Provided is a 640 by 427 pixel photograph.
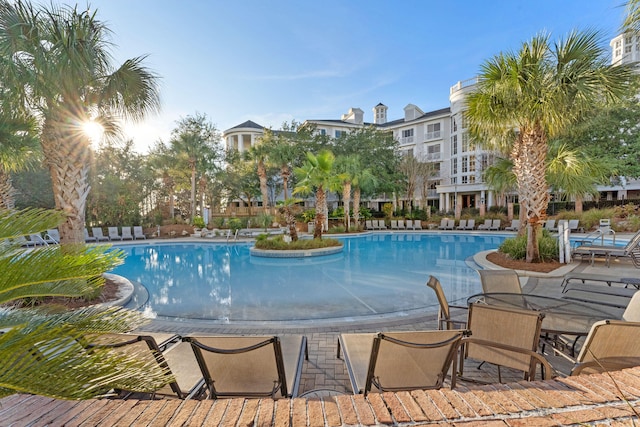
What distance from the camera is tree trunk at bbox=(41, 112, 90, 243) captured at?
6379 mm

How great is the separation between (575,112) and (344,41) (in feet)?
38.4

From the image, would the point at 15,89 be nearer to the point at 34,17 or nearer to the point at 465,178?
the point at 34,17

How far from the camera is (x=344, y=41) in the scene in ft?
52.5

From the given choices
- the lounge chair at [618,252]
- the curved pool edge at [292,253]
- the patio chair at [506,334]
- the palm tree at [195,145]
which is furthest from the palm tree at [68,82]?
the palm tree at [195,145]

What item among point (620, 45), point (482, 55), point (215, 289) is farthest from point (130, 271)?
point (620, 45)

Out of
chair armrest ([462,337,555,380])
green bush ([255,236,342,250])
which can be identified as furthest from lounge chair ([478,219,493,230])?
chair armrest ([462,337,555,380])

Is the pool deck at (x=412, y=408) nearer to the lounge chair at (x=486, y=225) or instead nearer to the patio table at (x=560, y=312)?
the patio table at (x=560, y=312)

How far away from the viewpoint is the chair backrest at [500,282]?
444cm

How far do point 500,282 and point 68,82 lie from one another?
8574 mm

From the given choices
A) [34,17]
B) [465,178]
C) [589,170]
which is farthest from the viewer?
[465,178]

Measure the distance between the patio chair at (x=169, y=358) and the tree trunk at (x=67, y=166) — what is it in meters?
5.04

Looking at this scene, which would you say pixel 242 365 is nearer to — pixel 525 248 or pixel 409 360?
pixel 409 360

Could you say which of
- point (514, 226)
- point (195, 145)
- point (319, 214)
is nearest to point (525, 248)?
point (319, 214)

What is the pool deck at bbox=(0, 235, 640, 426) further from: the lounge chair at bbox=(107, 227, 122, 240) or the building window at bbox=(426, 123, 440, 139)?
the building window at bbox=(426, 123, 440, 139)
